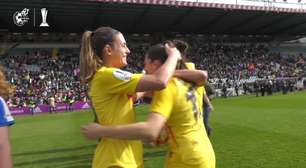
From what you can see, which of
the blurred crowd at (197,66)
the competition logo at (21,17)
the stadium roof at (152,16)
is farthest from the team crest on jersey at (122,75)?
the competition logo at (21,17)

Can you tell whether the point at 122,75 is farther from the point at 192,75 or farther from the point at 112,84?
the point at 192,75

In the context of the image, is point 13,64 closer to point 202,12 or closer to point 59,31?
point 59,31

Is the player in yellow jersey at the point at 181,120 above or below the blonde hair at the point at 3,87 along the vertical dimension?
below

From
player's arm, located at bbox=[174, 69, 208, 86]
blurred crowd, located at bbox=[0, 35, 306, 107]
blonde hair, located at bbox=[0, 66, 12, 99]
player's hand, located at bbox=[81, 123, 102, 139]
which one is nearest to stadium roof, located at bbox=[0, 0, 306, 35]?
blurred crowd, located at bbox=[0, 35, 306, 107]

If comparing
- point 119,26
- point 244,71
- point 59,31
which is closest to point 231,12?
point 244,71

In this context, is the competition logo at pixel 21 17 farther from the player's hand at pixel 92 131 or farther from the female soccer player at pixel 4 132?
the female soccer player at pixel 4 132

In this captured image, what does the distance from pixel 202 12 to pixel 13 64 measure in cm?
1707

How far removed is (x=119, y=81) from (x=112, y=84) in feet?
0.18

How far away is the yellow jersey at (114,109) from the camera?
3.21 metres

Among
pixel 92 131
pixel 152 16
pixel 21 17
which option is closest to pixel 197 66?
pixel 152 16

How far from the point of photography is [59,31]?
45.5 meters

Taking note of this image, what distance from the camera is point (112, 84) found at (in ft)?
10.6

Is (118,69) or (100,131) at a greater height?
(118,69)

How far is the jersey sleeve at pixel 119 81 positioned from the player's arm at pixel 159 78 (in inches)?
1.6
